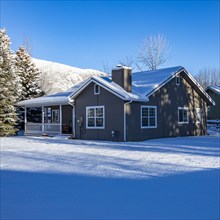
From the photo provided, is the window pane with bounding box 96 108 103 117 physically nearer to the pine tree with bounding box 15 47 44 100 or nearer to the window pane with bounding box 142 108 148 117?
the window pane with bounding box 142 108 148 117

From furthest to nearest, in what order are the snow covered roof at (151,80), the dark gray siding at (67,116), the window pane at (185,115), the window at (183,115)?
the dark gray siding at (67,116)
the window pane at (185,115)
the window at (183,115)
the snow covered roof at (151,80)

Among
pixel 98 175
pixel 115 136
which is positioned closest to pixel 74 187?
pixel 98 175

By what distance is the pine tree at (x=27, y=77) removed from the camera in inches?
1383

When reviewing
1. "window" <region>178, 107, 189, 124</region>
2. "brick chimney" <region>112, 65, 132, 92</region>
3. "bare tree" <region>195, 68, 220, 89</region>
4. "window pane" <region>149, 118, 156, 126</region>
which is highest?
"bare tree" <region>195, 68, 220, 89</region>

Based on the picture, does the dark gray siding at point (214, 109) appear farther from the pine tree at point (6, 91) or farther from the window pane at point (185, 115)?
the pine tree at point (6, 91)

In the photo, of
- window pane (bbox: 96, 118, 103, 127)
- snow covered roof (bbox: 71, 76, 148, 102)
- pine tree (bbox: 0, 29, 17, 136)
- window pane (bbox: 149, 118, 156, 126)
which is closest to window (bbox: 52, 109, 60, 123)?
pine tree (bbox: 0, 29, 17, 136)

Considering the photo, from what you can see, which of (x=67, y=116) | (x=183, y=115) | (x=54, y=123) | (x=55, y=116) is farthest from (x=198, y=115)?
(x=55, y=116)

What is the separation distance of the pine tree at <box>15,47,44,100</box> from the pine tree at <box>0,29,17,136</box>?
6814 millimetres

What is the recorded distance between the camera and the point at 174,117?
23594 millimetres

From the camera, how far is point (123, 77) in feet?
68.3

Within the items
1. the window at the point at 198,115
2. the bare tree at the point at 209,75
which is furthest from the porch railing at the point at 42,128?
the bare tree at the point at 209,75

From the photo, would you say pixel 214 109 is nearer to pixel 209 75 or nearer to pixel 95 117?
pixel 95 117

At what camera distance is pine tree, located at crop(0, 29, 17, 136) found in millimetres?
26406

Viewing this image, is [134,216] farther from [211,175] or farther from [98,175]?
[211,175]
